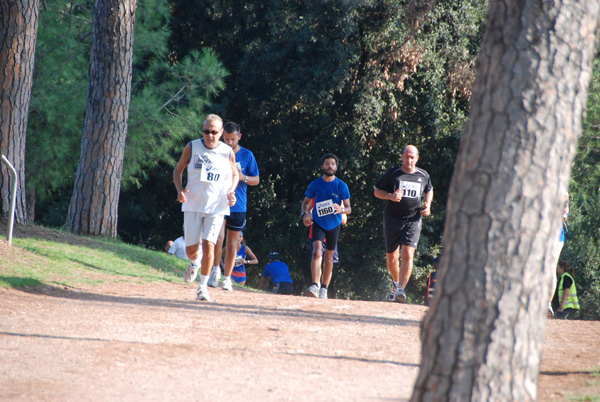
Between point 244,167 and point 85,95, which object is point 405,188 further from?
point 85,95

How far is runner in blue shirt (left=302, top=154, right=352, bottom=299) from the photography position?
9875 millimetres

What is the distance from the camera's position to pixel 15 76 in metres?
10.1

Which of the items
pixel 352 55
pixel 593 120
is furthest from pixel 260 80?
pixel 593 120

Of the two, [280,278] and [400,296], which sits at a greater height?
[400,296]

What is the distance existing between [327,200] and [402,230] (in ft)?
4.01

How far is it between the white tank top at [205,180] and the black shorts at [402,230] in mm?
2809

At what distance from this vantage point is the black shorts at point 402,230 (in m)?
9.32

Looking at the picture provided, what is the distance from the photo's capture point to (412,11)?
17859 millimetres

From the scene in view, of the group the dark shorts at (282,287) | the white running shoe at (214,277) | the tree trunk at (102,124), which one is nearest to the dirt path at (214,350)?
the white running shoe at (214,277)

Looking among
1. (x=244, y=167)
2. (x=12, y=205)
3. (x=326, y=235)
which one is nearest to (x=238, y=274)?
(x=326, y=235)

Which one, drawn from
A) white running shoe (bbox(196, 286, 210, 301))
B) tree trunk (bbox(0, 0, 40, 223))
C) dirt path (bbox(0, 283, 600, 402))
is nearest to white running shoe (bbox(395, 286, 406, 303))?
dirt path (bbox(0, 283, 600, 402))

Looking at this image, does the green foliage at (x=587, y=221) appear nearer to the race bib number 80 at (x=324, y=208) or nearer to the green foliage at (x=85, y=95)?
the green foliage at (x=85, y=95)

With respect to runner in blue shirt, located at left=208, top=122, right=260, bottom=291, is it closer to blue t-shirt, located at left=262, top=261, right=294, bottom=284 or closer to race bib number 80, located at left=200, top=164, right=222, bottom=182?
race bib number 80, located at left=200, top=164, right=222, bottom=182

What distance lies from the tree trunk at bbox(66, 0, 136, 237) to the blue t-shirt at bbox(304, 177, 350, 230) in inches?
172
